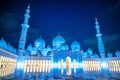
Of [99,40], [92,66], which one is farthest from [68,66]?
[99,40]

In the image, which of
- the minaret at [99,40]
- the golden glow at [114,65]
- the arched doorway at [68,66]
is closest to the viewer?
the arched doorway at [68,66]

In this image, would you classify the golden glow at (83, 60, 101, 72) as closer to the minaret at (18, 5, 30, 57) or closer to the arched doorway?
the arched doorway

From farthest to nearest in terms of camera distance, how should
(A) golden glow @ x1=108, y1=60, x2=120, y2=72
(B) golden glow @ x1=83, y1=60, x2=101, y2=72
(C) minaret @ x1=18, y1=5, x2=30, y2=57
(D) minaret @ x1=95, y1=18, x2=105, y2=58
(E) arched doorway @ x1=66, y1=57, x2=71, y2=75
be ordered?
1. (D) minaret @ x1=95, y1=18, x2=105, y2=58
2. (A) golden glow @ x1=108, y1=60, x2=120, y2=72
3. (B) golden glow @ x1=83, y1=60, x2=101, y2=72
4. (C) minaret @ x1=18, y1=5, x2=30, y2=57
5. (E) arched doorway @ x1=66, y1=57, x2=71, y2=75

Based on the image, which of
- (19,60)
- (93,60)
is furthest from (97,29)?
(19,60)

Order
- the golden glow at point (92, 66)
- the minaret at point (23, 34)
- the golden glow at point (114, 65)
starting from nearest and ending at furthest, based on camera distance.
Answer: the minaret at point (23, 34) < the golden glow at point (92, 66) < the golden glow at point (114, 65)

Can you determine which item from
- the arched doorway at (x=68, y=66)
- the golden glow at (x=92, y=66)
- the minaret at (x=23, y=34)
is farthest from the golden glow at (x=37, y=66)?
the golden glow at (x=92, y=66)

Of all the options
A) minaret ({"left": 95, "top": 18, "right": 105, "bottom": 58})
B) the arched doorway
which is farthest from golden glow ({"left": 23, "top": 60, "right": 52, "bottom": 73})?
minaret ({"left": 95, "top": 18, "right": 105, "bottom": 58})

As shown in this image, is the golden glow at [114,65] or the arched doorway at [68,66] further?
the golden glow at [114,65]

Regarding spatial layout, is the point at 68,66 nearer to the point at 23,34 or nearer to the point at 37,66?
the point at 37,66

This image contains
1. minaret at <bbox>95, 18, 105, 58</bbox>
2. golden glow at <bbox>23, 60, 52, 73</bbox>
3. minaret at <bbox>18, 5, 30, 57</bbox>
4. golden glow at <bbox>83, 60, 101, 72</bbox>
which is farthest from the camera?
minaret at <bbox>95, 18, 105, 58</bbox>

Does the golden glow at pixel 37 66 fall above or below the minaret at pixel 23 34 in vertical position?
below

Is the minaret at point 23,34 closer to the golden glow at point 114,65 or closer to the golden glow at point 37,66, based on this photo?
the golden glow at point 37,66

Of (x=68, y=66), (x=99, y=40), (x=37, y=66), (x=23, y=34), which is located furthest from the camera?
(x=99, y=40)

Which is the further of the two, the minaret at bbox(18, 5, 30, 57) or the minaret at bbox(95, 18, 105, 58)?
the minaret at bbox(95, 18, 105, 58)
